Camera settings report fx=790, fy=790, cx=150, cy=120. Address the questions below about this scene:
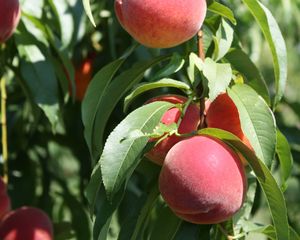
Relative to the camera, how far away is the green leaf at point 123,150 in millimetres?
917

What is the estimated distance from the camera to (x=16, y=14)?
46.0 inches

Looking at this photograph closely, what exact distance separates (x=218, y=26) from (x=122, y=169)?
30cm

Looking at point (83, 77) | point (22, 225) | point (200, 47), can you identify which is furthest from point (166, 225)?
point (83, 77)

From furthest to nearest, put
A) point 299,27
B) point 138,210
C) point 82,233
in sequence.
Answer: point 299,27, point 82,233, point 138,210

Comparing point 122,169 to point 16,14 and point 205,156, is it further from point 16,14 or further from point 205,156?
point 16,14

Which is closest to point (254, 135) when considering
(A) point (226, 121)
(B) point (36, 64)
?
(A) point (226, 121)

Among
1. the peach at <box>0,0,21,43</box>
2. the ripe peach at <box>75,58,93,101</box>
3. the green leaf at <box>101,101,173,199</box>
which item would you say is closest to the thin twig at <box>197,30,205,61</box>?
the green leaf at <box>101,101,173,199</box>

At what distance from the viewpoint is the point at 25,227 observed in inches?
53.1

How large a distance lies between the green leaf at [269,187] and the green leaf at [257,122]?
0.04 ft

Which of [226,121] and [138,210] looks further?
[138,210]

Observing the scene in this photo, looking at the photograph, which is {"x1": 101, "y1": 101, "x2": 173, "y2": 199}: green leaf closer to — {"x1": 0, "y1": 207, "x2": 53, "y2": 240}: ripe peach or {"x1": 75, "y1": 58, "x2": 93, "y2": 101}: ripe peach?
{"x1": 0, "y1": 207, "x2": 53, "y2": 240}: ripe peach

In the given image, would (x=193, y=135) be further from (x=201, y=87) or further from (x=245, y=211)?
(x=245, y=211)

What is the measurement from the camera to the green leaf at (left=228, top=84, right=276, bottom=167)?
3.09 feet

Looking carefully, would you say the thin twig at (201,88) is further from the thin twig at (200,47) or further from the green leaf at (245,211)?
the green leaf at (245,211)
